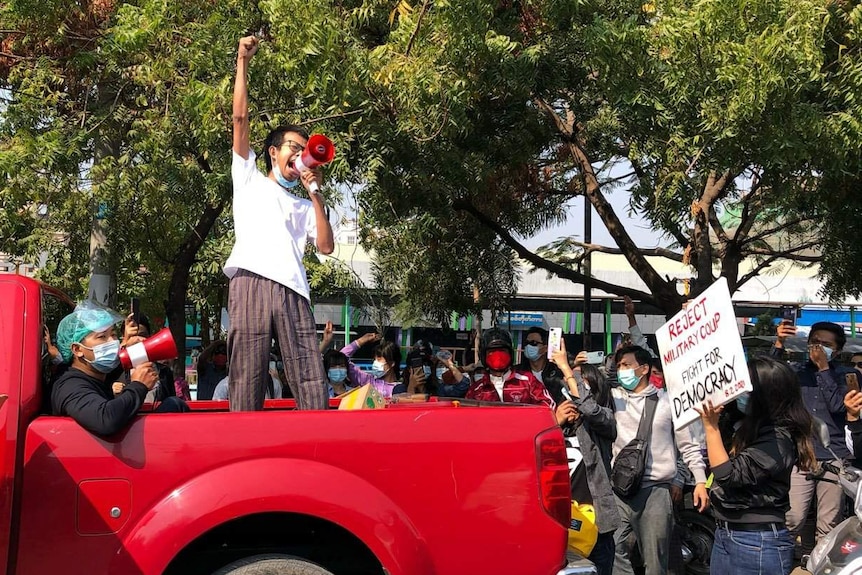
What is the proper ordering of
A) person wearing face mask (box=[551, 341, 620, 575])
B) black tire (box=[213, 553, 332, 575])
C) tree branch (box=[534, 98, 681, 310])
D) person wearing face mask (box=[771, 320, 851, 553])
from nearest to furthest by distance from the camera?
1. black tire (box=[213, 553, 332, 575])
2. person wearing face mask (box=[551, 341, 620, 575])
3. person wearing face mask (box=[771, 320, 851, 553])
4. tree branch (box=[534, 98, 681, 310])

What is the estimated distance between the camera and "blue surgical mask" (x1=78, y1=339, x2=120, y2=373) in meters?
3.47

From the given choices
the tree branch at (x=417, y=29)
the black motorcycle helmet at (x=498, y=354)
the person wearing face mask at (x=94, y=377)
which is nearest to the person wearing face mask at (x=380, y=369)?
the black motorcycle helmet at (x=498, y=354)

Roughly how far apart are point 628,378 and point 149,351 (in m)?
3.15

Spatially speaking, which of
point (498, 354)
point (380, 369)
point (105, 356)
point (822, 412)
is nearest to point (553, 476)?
point (105, 356)

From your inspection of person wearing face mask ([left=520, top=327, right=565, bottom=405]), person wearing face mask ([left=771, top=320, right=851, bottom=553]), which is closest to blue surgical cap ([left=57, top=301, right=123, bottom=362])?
person wearing face mask ([left=520, top=327, right=565, bottom=405])

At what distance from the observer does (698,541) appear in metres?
6.92

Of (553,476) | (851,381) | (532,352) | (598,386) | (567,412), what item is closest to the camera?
(553,476)

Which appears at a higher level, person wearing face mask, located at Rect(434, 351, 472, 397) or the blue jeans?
person wearing face mask, located at Rect(434, 351, 472, 397)

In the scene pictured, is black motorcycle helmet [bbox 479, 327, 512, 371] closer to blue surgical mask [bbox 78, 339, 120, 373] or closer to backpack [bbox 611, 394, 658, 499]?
backpack [bbox 611, 394, 658, 499]

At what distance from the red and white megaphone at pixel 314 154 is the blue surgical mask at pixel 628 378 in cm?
259

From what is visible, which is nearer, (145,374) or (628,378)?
(145,374)

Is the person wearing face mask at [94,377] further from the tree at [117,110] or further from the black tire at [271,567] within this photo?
the tree at [117,110]

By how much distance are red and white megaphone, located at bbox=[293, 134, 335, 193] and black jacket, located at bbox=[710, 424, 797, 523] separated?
212 cm

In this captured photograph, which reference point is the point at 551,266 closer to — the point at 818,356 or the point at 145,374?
the point at 818,356
